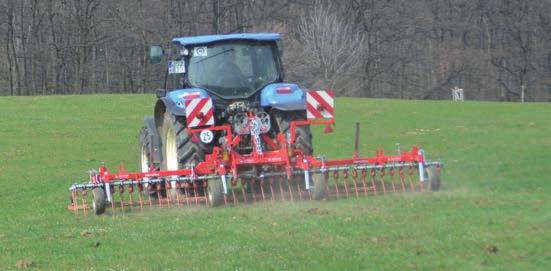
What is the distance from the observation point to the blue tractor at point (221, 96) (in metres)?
11.6

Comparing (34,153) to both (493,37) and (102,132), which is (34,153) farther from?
(493,37)

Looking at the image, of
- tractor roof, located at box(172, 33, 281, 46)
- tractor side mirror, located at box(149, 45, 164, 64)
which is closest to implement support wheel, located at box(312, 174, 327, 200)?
tractor roof, located at box(172, 33, 281, 46)

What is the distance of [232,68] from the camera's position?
12.4 m

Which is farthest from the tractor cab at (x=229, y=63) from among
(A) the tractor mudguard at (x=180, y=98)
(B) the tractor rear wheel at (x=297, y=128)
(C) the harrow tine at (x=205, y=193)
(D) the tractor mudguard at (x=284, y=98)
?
(C) the harrow tine at (x=205, y=193)

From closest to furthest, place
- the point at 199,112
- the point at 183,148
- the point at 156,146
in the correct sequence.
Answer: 1. the point at 199,112
2. the point at 183,148
3. the point at 156,146

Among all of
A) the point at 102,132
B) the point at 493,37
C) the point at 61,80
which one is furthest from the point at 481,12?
the point at 102,132

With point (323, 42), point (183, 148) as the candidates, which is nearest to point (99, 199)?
point (183, 148)

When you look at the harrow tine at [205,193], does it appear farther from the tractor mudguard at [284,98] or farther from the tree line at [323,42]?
the tree line at [323,42]

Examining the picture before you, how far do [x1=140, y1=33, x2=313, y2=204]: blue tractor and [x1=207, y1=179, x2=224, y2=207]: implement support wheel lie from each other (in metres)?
0.54

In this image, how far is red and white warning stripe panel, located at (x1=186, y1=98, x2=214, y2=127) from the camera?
1118 cm

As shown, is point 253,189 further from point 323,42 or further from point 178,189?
point 323,42

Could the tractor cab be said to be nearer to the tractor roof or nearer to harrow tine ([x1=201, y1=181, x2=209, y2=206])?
the tractor roof

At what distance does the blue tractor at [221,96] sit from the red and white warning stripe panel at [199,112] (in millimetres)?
13

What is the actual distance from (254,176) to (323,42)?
4449 cm
